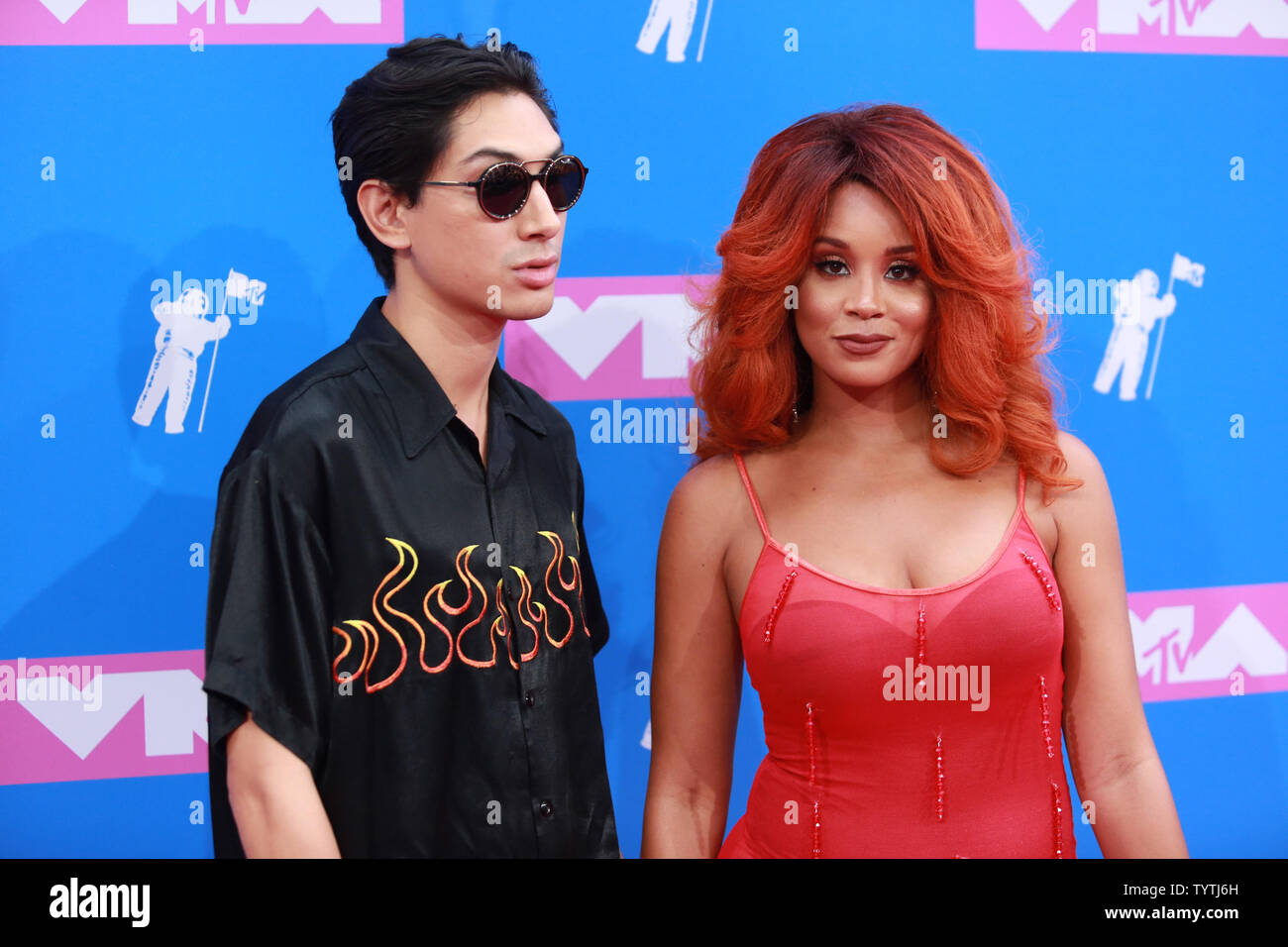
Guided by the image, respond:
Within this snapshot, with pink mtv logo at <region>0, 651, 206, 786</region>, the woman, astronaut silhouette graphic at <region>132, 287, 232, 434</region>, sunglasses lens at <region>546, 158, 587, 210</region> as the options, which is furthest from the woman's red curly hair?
pink mtv logo at <region>0, 651, 206, 786</region>

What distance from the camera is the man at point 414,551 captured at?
1.76 m

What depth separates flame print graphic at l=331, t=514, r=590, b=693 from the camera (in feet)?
6.07

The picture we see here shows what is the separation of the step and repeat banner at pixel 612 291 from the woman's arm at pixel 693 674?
0.54m

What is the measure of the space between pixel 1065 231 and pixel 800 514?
1.20 meters

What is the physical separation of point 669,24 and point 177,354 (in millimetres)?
1356

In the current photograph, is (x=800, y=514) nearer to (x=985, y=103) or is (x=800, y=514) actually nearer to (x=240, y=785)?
(x=240, y=785)

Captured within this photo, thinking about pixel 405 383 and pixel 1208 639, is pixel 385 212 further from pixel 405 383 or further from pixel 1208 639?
pixel 1208 639

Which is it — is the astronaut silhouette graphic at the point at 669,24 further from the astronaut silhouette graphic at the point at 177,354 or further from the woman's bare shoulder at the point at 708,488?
the astronaut silhouette graphic at the point at 177,354

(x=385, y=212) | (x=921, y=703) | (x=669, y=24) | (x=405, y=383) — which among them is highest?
(x=669, y=24)

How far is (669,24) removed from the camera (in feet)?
8.57

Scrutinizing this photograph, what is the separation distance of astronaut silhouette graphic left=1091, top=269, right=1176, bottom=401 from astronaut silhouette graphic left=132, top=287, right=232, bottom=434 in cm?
215

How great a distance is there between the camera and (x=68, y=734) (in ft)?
8.51

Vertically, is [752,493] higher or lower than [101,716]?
higher

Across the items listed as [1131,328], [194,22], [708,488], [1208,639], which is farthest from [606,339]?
[1208,639]
